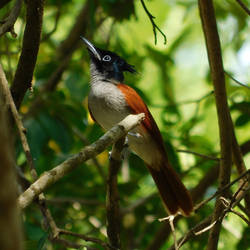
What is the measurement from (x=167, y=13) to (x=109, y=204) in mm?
3829

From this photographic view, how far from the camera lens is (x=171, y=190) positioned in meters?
3.56

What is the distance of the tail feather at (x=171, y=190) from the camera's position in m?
3.46

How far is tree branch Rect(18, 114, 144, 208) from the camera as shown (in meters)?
1.65

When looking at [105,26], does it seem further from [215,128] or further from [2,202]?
[2,202]

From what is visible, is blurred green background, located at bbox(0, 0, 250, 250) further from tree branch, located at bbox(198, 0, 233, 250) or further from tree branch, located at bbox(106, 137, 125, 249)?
tree branch, located at bbox(106, 137, 125, 249)

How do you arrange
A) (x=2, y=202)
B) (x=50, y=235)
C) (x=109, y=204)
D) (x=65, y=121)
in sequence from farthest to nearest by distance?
(x=65, y=121)
(x=109, y=204)
(x=50, y=235)
(x=2, y=202)

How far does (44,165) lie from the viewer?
3.84m

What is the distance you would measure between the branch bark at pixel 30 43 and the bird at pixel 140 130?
3.36 feet

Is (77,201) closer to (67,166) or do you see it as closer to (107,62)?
(107,62)

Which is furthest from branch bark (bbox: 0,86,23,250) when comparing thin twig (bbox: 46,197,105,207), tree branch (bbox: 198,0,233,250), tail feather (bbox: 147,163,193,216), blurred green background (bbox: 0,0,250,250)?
thin twig (bbox: 46,197,105,207)

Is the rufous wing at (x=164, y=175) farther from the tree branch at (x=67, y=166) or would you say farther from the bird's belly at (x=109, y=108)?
the tree branch at (x=67, y=166)

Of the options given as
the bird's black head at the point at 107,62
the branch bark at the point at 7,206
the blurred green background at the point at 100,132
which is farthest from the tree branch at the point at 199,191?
the branch bark at the point at 7,206

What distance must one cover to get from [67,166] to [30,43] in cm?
81

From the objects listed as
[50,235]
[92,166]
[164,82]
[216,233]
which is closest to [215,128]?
[164,82]
